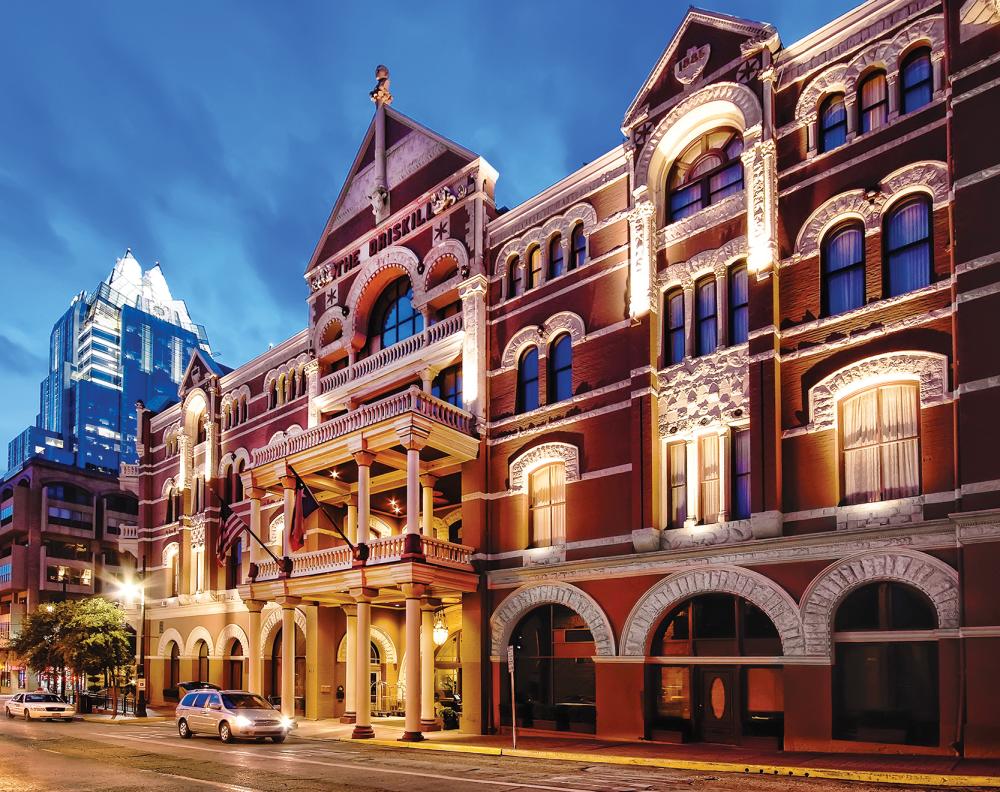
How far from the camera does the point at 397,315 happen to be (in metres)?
33.8

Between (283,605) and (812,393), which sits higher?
(812,393)

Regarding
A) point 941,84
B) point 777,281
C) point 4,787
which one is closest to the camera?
point 4,787

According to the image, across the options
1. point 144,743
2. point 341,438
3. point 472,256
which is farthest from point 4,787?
point 472,256

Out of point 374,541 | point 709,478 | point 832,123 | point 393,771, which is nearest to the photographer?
point 393,771

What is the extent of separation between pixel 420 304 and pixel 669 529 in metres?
12.8

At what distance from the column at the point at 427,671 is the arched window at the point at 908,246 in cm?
1673

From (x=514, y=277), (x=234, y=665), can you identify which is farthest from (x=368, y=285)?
(x=234, y=665)

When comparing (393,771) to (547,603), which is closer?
(393,771)

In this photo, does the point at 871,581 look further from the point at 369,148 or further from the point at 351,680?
the point at 369,148

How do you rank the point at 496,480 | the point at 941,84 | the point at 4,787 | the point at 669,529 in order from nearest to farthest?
the point at 4,787 < the point at 941,84 < the point at 669,529 < the point at 496,480

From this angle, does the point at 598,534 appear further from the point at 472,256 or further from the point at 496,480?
the point at 472,256

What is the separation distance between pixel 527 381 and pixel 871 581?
40.9 feet

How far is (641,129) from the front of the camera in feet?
84.1

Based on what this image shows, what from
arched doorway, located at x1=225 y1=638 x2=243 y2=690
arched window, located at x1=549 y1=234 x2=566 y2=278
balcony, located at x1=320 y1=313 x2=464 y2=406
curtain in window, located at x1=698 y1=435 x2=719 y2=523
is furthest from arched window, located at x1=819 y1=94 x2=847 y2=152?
arched doorway, located at x1=225 y1=638 x2=243 y2=690
